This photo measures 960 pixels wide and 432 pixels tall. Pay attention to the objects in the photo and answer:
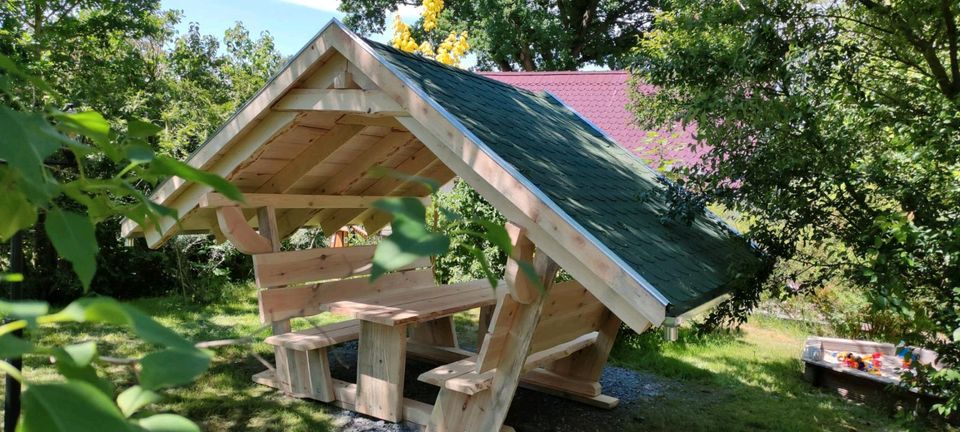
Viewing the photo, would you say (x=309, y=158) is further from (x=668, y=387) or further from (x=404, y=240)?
(x=404, y=240)

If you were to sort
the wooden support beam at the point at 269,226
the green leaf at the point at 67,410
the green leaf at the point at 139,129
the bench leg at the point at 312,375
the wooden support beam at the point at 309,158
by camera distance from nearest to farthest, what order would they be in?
the green leaf at the point at 67,410 < the green leaf at the point at 139,129 < the wooden support beam at the point at 309,158 < the bench leg at the point at 312,375 < the wooden support beam at the point at 269,226

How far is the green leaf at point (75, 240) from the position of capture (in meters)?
0.44

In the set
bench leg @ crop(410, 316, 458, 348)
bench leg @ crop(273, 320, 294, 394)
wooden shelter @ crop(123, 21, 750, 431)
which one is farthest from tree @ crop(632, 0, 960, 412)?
bench leg @ crop(273, 320, 294, 394)

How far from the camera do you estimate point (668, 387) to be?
6.14 metres

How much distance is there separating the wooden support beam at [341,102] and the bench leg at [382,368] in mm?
1548

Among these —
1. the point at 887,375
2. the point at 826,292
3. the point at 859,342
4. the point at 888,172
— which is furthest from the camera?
the point at 826,292

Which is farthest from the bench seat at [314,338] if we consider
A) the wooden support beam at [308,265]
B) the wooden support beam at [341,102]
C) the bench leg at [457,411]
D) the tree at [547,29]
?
the tree at [547,29]

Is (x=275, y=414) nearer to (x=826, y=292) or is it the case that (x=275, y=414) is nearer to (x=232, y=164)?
(x=232, y=164)

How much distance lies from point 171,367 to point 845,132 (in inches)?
179

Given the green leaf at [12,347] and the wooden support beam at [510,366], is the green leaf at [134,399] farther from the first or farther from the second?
the wooden support beam at [510,366]

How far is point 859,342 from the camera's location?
712cm

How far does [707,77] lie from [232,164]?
317 cm

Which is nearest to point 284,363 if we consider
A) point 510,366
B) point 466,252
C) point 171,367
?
point 510,366

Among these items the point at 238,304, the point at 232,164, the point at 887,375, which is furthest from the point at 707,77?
the point at 238,304
